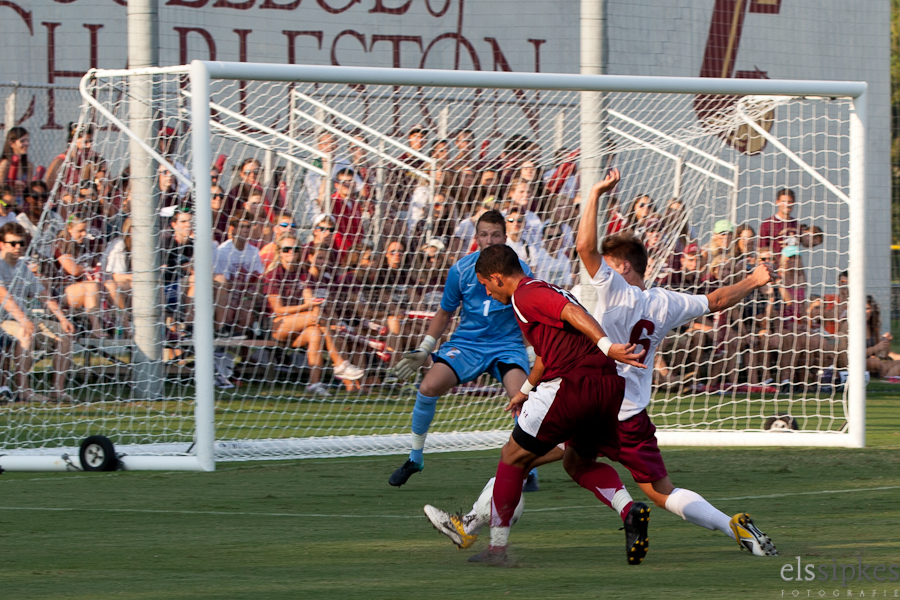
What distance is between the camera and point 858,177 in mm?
8688

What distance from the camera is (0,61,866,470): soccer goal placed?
8.43 metres

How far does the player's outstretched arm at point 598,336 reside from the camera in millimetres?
4289

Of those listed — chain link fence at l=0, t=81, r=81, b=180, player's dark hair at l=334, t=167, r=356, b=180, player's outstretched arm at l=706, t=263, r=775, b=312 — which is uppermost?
chain link fence at l=0, t=81, r=81, b=180

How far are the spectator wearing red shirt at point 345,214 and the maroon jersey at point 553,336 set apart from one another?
6.16 meters

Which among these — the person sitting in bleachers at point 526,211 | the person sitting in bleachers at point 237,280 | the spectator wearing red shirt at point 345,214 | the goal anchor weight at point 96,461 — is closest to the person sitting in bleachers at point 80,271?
the person sitting in bleachers at point 237,280

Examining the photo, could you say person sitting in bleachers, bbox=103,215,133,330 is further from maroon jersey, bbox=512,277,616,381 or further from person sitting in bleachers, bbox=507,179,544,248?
maroon jersey, bbox=512,277,616,381

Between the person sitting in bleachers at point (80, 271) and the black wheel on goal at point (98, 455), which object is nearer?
the black wheel on goal at point (98, 455)

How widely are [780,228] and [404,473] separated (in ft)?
21.0

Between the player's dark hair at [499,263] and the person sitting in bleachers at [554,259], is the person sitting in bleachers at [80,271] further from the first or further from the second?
the player's dark hair at [499,263]

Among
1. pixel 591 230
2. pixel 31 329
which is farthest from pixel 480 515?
pixel 31 329

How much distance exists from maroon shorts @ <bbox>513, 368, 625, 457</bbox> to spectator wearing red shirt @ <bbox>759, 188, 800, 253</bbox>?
7.15m

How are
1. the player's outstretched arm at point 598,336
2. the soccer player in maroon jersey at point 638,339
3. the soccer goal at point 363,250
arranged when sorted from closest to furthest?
the player's outstretched arm at point 598,336 < the soccer player in maroon jersey at point 638,339 < the soccer goal at point 363,250

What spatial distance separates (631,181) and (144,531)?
818 cm

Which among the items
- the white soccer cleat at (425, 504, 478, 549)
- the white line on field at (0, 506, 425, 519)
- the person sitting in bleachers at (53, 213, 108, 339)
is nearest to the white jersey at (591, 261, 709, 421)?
the white soccer cleat at (425, 504, 478, 549)
